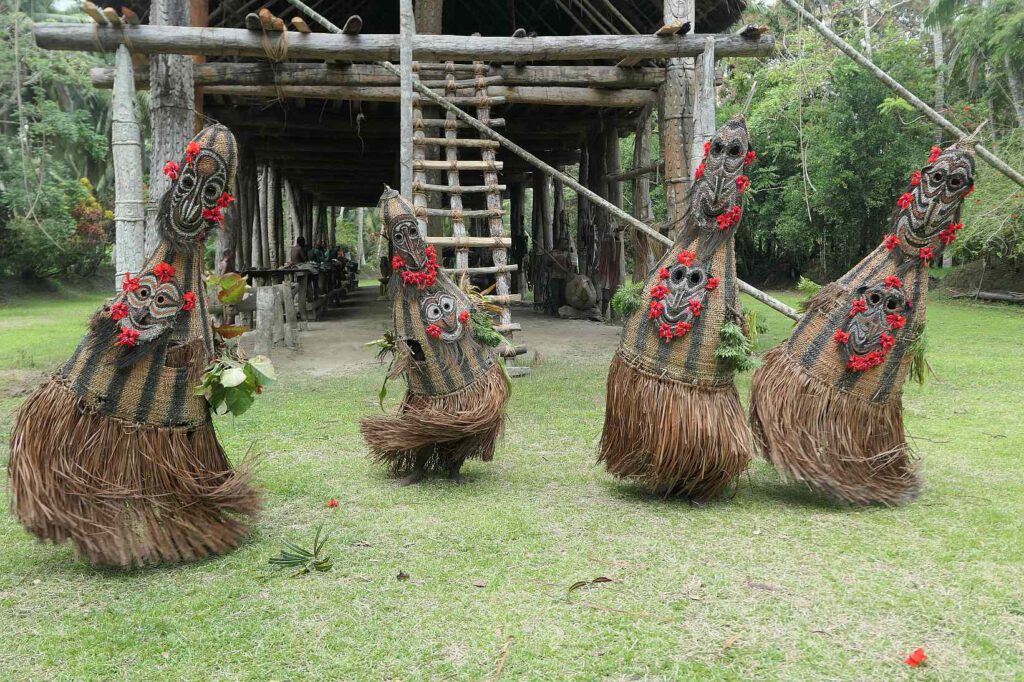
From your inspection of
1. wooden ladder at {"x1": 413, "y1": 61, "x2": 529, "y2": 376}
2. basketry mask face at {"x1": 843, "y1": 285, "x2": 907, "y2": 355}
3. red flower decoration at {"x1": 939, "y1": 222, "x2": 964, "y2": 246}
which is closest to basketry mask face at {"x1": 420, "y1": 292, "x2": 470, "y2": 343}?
basketry mask face at {"x1": 843, "y1": 285, "x2": 907, "y2": 355}

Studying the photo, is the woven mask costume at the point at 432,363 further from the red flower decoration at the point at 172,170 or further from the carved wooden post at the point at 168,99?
the carved wooden post at the point at 168,99

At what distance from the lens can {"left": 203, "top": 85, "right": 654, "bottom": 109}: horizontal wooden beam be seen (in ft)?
26.8

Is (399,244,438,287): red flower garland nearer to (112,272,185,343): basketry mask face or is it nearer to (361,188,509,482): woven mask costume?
→ (361,188,509,482): woven mask costume

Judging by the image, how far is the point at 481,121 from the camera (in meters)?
7.99

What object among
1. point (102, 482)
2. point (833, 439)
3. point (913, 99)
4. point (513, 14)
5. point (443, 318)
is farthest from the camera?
point (513, 14)

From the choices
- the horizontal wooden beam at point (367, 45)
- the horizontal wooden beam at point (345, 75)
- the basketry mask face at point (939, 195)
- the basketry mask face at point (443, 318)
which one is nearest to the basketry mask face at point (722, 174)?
the basketry mask face at point (939, 195)

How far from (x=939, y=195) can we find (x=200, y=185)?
3.18m

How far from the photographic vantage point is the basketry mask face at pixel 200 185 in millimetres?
2965

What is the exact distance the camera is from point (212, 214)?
3.03 meters

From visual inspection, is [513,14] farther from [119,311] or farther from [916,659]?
[916,659]

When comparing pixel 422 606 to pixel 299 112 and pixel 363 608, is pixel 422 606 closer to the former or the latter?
pixel 363 608

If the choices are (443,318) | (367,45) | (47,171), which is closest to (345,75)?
(367,45)

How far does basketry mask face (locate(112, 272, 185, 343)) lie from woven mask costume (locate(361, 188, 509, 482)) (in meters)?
1.29

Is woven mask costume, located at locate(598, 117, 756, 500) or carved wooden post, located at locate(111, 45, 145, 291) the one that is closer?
woven mask costume, located at locate(598, 117, 756, 500)
